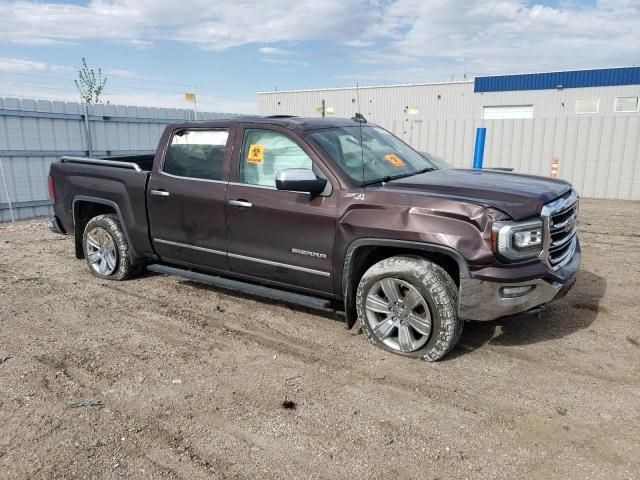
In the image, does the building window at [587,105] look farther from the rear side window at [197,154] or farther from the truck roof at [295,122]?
the rear side window at [197,154]

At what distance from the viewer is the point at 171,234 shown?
525 centimetres

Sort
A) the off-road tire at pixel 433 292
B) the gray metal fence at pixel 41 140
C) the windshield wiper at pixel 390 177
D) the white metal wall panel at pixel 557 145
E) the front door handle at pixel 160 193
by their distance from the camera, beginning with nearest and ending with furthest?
the off-road tire at pixel 433 292
the windshield wiper at pixel 390 177
the front door handle at pixel 160 193
the gray metal fence at pixel 41 140
the white metal wall panel at pixel 557 145

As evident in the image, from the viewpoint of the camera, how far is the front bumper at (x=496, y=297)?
11.6ft

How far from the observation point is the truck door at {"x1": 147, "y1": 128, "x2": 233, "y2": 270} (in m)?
4.86

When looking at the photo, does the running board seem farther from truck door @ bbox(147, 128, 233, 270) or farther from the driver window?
the driver window

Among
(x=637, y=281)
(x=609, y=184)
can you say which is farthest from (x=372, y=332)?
(x=609, y=184)

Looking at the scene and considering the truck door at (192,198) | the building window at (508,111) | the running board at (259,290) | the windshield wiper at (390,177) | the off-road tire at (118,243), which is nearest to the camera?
the windshield wiper at (390,177)

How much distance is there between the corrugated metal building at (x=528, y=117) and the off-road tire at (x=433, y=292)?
249cm

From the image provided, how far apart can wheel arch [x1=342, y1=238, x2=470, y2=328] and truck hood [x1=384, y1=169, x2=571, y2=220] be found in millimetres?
408

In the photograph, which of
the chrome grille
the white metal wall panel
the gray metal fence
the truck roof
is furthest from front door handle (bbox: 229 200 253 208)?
the white metal wall panel

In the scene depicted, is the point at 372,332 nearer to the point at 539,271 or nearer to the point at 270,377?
the point at 270,377

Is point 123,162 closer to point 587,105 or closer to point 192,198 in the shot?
point 192,198

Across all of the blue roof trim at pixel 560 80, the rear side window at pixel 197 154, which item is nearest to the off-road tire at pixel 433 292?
the rear side window at pixel 197 154

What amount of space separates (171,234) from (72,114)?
25.7ft
